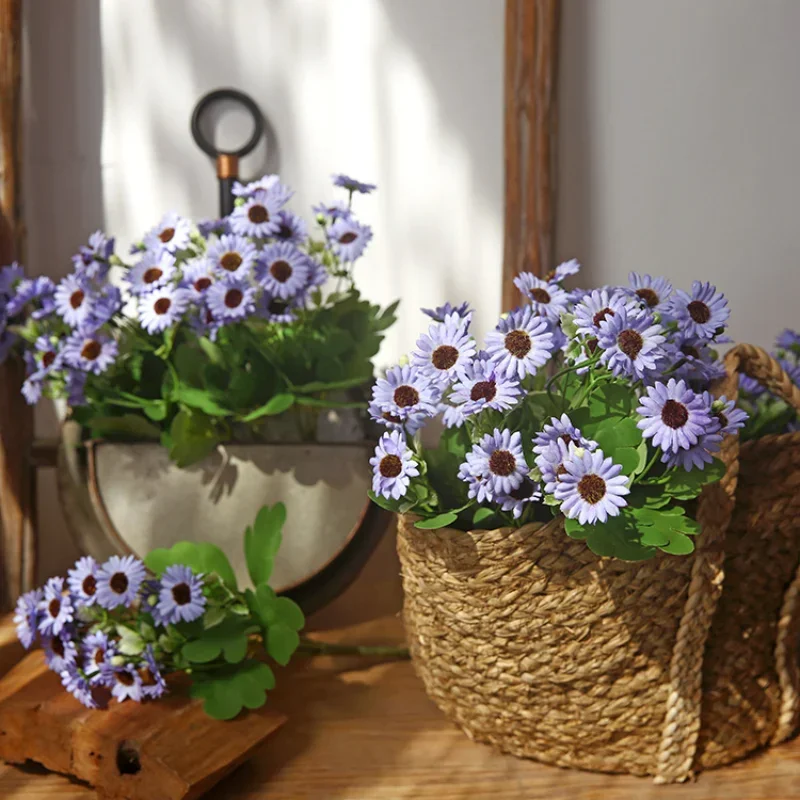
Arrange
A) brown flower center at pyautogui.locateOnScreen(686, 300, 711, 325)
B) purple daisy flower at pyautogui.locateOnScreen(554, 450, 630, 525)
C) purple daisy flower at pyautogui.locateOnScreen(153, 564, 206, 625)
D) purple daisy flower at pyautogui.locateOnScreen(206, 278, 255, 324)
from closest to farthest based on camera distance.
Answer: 1. purple daisy flower at pyautogui.locateOnScreen(554, 450, 630, 525)
2. brown flower center at pyautogui.locateOnScreen(686, 300, 711, 325)
3. purple daisy flower at pyautogui.locateOnScreen(153, 564, 206, 625)
4. purple daisy flower at pyautogui.locateOnScreen(206, 278, 255, 324)

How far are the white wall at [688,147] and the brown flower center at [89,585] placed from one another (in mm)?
763

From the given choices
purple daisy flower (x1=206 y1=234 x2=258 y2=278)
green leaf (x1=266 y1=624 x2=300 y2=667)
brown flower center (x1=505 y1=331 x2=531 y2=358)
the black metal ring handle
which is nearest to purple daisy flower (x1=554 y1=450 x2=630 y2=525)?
brown flower center (x1=505 y1=331 x2=531 y2=358)

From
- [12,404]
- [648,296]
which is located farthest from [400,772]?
[12,404]

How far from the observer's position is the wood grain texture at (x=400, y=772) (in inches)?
28.2

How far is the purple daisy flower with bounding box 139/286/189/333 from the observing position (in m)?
0.90

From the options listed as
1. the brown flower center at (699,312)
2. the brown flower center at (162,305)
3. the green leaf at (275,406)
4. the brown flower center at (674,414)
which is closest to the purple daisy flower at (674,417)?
the brown flower center at (674,414)

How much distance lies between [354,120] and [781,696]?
0.91 meters

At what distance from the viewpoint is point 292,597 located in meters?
0.98

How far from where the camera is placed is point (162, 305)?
911mm

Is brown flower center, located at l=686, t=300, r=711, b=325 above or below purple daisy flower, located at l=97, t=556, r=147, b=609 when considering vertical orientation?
above

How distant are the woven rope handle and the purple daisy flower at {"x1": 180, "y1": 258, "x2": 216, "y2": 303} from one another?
1.81 ft

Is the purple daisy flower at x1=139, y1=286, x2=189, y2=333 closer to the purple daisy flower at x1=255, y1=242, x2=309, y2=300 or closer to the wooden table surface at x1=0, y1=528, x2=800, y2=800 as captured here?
the purple daisy flower at x1=255, y1=242, x2=309, y2=300

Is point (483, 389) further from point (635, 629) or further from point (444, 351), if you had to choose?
point (635, 629)

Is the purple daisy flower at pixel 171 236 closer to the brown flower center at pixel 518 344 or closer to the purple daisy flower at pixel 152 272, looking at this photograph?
the purple daisy flower at pixel 152 272
